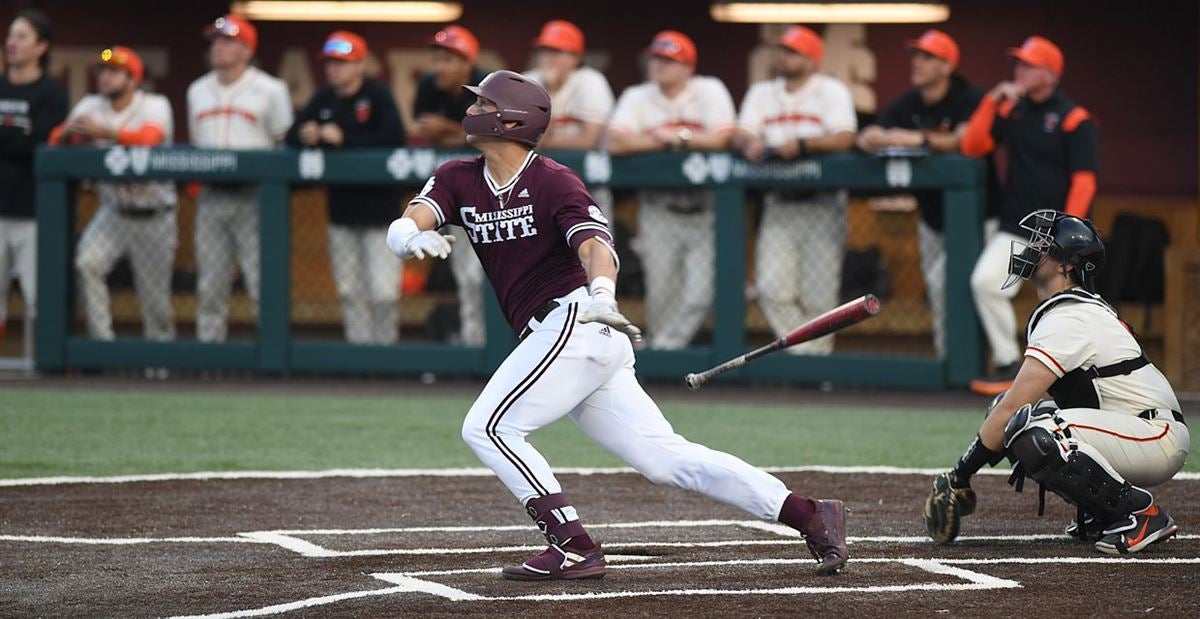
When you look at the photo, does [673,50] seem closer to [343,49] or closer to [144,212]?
[343,49]

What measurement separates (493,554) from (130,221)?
21.6 feet

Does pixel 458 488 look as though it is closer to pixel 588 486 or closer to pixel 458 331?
pixel 588 486

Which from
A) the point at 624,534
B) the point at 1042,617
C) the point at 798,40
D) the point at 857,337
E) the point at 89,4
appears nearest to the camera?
the point at 1042,617

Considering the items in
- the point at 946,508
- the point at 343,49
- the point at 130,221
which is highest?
the point at 343,49

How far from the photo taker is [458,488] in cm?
765

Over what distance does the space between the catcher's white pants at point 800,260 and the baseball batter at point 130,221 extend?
381 centimetres

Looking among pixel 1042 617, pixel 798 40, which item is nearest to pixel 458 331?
pixel 798 40

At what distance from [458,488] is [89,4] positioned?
389 inches

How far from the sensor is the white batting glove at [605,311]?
503cm

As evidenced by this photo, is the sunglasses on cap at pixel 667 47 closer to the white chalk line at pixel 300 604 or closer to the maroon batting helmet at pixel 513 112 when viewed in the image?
the maroon batting helmet at pixel 513 112

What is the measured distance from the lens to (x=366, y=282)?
11.7m

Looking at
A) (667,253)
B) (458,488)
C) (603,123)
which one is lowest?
(458,488)

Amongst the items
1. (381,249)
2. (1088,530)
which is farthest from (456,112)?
(1088,530)

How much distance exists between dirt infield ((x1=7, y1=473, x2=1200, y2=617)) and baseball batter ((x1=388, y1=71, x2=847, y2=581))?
0.19 metres
